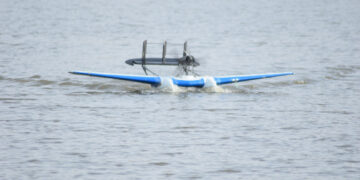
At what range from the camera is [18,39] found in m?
57.7

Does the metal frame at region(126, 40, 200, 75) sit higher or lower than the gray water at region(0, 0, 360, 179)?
higher

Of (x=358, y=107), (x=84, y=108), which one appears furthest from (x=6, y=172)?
(x=358, y=107)

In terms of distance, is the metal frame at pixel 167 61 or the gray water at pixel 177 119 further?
the metal frame at pixel 167 61

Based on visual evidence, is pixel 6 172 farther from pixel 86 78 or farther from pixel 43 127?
pixel 86 78

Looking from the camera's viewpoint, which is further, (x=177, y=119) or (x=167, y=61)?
(x=167, y=61)

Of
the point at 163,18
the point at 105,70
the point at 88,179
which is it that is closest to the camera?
the point at 88,179

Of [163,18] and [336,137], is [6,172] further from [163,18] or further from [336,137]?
[163,18]

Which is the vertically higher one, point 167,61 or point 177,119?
point 167,61

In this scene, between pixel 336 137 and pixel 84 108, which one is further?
pixel 84 108

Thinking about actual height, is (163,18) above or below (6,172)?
above

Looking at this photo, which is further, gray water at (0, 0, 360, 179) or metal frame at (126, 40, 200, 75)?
metal frame at (126, 40, 200, 75)

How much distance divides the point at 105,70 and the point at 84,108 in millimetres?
16271

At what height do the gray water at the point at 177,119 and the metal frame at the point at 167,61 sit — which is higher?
the metal frame at the point at 167,61

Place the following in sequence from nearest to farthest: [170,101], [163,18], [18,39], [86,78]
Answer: [170,101] → [86,78] → [18,39] → [163,18]
